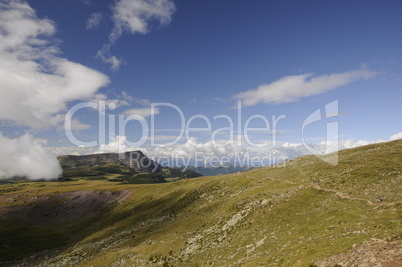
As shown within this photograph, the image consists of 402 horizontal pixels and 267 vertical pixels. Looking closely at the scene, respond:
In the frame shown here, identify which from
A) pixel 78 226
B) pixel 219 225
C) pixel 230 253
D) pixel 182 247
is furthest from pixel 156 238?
pixel 78 226

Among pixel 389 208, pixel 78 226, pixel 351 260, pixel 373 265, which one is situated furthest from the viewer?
pixel 78 226

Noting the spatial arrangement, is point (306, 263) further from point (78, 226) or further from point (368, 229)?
point (78, 226)

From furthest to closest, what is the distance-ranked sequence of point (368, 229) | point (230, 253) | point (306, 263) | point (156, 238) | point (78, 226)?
point (78, 226)
point (156, 238)
point (230, 253)
point (368, 229)
point (306, 263)

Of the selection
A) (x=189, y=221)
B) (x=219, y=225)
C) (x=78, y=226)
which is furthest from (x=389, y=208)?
(x=78, y=226)

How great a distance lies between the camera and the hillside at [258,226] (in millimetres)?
23172

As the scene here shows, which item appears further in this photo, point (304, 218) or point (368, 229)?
point (304, 218)

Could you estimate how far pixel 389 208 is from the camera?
92.6 feet

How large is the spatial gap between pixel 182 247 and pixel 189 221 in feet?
41.4

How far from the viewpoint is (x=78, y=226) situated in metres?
96.2

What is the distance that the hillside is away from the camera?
2317cm

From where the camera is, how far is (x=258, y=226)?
3806cm

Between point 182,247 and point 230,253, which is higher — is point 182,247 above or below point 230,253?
below

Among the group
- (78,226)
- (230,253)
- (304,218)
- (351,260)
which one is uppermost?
(351,260)

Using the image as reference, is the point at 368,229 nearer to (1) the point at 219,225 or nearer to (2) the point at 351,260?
(2) the point at 351,260
